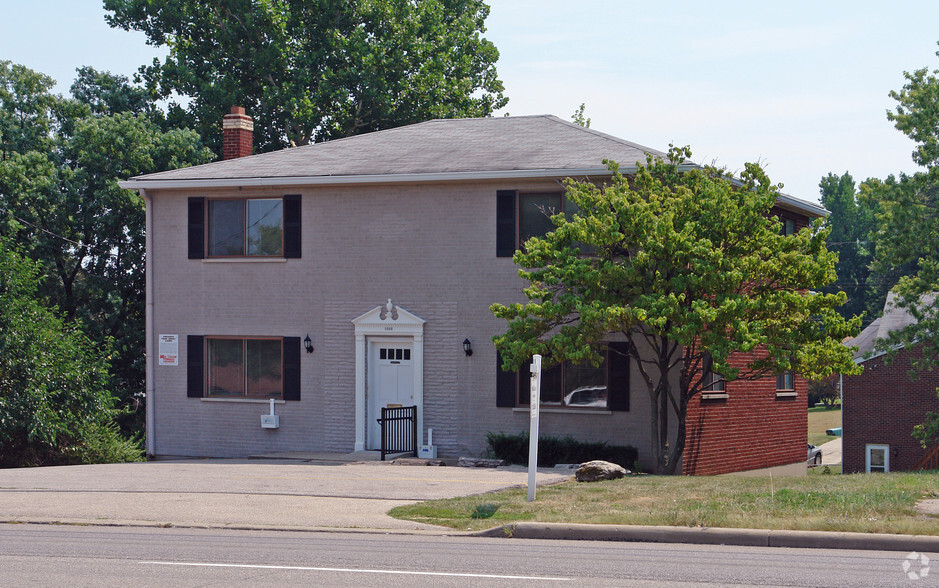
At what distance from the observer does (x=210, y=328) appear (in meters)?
23.5

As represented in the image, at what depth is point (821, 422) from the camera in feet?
216

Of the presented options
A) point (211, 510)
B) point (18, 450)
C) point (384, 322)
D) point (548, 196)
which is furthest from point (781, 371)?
point (18, 450)

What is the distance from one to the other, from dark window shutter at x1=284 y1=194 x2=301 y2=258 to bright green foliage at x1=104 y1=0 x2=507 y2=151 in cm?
1659

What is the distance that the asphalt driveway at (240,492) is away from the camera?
1335cm

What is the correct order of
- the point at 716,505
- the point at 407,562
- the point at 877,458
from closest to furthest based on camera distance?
1. the point at 407,562
2. the point at 716,505
3. the point at 877,458

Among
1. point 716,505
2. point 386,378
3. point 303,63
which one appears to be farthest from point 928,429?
point 303,63

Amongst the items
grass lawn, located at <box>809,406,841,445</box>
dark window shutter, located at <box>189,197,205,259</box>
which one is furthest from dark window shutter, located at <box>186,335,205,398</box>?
grass lawn, located at <box>809,406,841,445</box>

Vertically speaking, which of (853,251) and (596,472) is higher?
(853,251)

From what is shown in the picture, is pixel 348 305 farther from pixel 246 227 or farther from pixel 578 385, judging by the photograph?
pixel 578 385

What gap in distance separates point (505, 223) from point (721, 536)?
36.2 feet

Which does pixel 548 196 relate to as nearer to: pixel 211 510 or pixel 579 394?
pixel 579 394

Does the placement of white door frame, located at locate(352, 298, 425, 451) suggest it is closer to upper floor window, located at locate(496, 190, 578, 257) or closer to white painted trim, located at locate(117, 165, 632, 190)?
upper floor window, located at locate(496, 190, 578, 257)

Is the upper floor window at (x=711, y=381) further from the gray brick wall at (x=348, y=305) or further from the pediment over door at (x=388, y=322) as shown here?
the pediment over door at (x=388, y=322)

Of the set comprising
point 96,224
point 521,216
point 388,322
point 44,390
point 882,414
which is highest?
point 96,224
